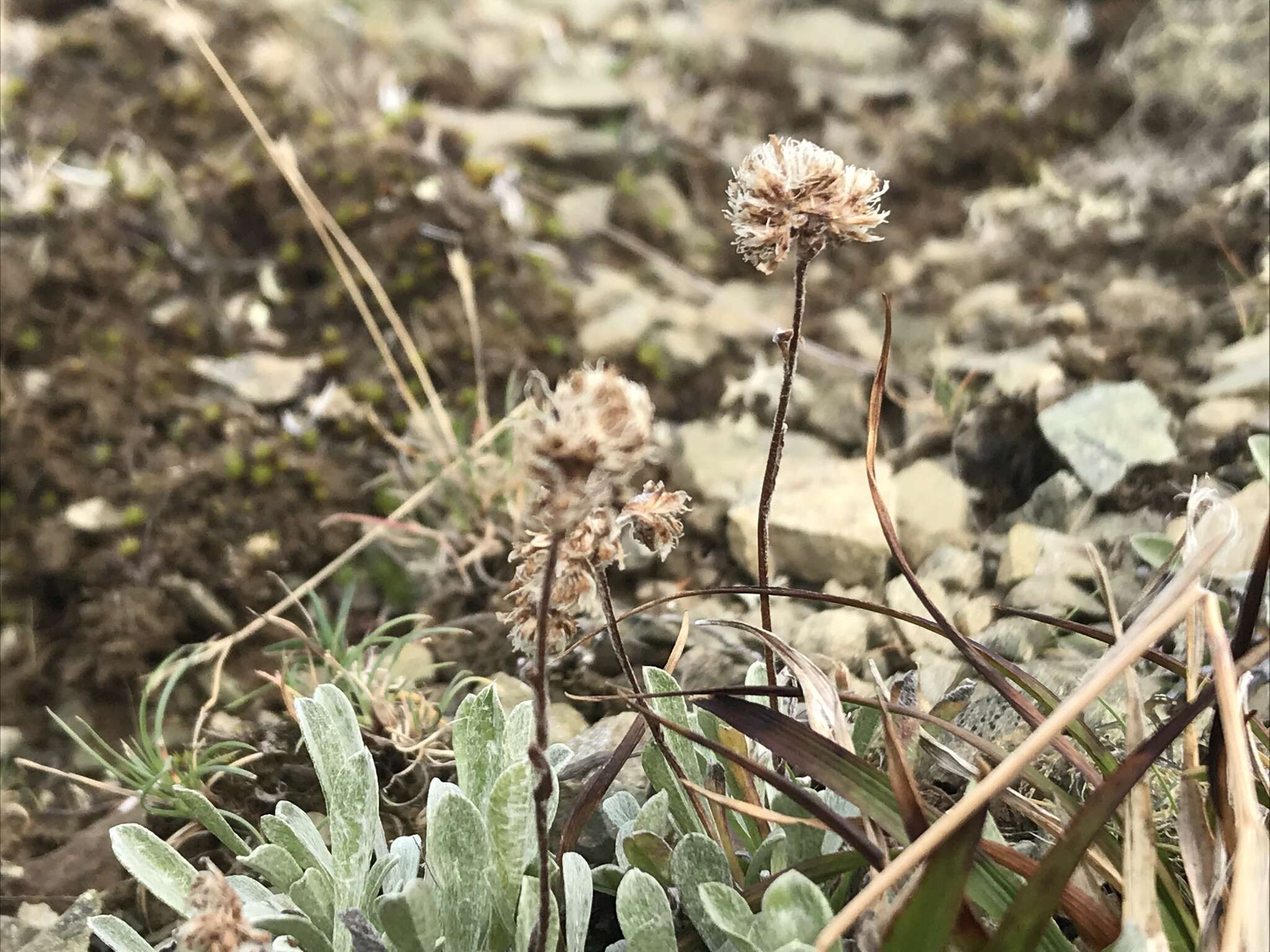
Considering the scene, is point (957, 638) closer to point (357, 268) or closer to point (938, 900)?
point (938, 900)

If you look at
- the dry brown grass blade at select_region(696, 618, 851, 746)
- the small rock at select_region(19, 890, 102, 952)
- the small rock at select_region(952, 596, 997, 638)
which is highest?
the dry brown grass blade at select_region(696, 618, 851, 746)

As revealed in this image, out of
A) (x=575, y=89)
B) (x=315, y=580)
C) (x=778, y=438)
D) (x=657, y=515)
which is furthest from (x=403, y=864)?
(x=575, y=89)

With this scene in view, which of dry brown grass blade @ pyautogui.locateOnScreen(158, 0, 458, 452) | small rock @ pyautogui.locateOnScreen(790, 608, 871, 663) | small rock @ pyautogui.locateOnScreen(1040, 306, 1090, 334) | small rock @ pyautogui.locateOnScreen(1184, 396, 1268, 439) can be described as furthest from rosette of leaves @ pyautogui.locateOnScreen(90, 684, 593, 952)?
small rock @ pyautogui.locateOnScreen(1040, 306, 1090, 334)

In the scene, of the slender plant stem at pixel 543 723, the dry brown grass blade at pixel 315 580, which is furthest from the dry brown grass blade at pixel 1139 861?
the dry brown grass blade at pixel 315 580

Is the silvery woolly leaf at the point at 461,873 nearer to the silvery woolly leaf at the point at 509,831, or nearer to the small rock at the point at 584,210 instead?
the silvery woolly leaf at the point at 509,831

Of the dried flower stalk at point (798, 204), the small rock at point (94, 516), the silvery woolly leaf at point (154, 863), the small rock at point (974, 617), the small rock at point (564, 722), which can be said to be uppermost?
the dried flower stalk at point (798, 204)

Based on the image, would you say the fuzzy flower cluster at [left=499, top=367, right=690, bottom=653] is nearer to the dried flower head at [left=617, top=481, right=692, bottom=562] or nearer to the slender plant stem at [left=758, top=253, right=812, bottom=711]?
the dried flower head at [left=617, top=481, right=692, bottom=562]

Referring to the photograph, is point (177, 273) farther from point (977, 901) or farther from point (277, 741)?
point (977, 901)
